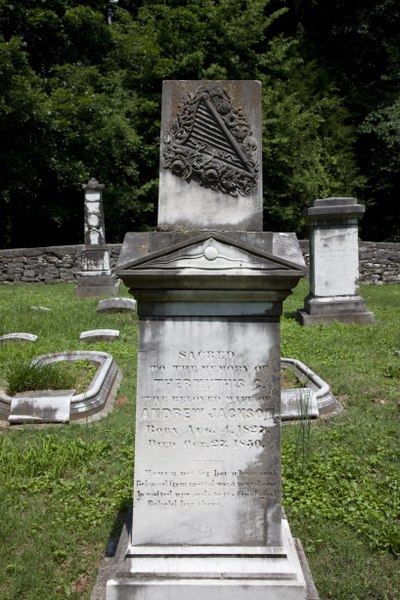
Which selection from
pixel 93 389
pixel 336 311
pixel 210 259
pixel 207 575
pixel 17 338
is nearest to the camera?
pixel 210 259

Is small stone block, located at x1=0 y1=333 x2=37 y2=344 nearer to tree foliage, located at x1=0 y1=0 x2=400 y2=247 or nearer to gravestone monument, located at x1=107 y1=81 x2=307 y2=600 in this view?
gravestone monument, located at x1=107 y1=81 x2=307 y2=600

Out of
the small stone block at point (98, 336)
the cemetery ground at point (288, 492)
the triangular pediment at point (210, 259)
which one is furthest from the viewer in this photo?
the small stone block at point (98, 336)

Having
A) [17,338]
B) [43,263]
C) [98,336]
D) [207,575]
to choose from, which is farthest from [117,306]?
[43,263]

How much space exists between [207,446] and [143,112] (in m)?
19.2

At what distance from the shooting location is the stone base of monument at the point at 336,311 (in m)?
10.1

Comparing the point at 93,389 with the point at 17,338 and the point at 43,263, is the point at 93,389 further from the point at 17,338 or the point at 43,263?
the point at 43,263

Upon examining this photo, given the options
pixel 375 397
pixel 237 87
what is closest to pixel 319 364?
pixel 375 397

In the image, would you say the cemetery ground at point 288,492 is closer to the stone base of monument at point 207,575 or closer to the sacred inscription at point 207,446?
the stone base of monument at point 207,575

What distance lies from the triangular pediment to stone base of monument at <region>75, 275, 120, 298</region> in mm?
11854

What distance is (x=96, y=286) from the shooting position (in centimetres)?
1451

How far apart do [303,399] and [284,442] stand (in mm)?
607

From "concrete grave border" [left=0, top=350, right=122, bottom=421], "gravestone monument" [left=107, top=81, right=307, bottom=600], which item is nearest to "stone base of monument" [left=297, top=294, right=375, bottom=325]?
"concrete grave border" [left=0, top=350, right=122, bottom=421]

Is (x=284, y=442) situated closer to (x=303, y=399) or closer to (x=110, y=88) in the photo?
(x=303, y=399)

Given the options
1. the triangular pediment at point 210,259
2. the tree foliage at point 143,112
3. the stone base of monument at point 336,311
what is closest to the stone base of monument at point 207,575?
the triangular pediment at point 210,259
